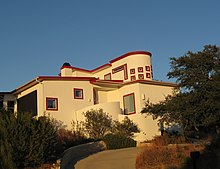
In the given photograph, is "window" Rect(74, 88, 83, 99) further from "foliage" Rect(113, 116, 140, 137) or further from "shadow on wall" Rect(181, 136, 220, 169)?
"shadow on wall" Rect(181, 136, 220, 169)

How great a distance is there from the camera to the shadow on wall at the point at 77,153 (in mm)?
18859

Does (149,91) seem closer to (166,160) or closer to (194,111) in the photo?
(194,111)

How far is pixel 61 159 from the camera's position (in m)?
18.0

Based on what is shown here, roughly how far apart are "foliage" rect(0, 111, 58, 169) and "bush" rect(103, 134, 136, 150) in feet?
26.0

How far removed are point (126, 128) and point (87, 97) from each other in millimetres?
4932

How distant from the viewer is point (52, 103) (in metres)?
30.7

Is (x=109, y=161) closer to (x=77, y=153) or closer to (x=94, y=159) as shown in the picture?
(x=94, y=159)

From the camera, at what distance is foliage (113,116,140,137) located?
29219mm

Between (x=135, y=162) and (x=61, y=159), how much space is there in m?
3.77

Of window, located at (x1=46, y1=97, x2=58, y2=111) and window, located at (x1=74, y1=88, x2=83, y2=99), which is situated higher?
window, located at (x1=74, y1=88, x2=83, y2=99)

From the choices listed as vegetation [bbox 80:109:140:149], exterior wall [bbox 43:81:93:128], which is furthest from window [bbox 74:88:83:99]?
vegetation [bbox 80:109:140:149]

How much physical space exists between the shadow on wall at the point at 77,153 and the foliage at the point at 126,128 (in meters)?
4.27

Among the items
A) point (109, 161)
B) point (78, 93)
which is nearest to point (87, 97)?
point (78, 93)

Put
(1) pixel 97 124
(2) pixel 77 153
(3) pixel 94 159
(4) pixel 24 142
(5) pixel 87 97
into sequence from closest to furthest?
(4) pixel 24 142
(3) pixel 94 159
(2) pixel 77 153
(1) pixel 97 124
(5) pixel 87 97
